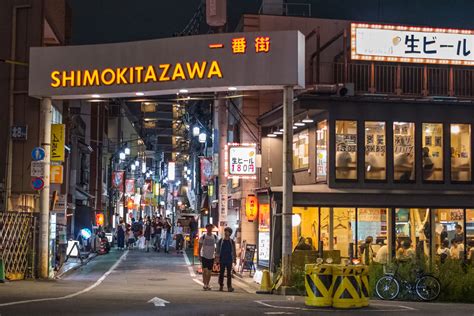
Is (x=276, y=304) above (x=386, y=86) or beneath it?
beneath

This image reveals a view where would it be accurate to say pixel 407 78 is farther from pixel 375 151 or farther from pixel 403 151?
pixel 375 151

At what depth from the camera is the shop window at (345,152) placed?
2661 centimetres

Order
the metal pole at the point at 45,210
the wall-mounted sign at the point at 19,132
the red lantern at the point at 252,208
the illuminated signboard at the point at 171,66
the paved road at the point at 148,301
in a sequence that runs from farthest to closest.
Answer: the red lantern at the point at 252,208, the wall-mounted sign at the point at 19,132, the metal pole at the point at 45,210, the illuminated signboard at the point at 171,66, the paved road at the point at 148,301

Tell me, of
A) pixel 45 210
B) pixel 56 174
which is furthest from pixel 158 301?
pixel 56 174

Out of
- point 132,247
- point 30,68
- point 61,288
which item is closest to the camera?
point 61,288

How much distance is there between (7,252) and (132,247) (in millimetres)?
29327

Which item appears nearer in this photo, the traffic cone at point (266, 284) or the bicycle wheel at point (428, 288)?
the bicycle wheel at point (428, 288)

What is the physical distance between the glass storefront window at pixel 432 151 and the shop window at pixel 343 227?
3.61m

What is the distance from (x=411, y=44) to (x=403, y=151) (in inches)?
174

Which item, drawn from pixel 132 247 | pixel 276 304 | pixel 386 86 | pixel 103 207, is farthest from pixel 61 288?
pixel 103 207

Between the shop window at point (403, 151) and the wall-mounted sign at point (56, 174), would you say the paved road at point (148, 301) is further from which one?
the shop window at point (403, 151)

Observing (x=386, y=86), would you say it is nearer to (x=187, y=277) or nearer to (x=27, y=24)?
(x=187, y=277)

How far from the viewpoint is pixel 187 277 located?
27.0m

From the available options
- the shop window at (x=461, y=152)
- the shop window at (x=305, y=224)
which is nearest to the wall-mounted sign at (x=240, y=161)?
the shop window at (x=305, y=224)
